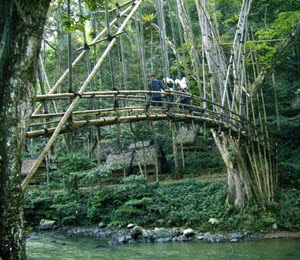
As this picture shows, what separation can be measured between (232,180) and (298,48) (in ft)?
22.9

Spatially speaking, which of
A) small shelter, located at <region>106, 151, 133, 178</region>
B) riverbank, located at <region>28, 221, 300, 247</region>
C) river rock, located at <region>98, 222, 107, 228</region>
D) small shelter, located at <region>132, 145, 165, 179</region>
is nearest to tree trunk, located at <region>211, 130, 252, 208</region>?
riverbank, located at <region>28, 221, 300, 247</region>

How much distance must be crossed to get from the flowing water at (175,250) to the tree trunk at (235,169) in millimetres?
1113

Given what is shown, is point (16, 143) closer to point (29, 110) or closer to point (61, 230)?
point (29, 110)

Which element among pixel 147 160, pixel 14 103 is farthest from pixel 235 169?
pixel 14 103

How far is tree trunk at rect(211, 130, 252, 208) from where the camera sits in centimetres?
879

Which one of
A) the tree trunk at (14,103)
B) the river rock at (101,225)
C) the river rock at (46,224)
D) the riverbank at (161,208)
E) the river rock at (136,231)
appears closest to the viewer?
the tree trunk at (14,103)

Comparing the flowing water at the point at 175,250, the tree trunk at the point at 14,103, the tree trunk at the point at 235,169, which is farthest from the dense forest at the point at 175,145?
the tree trunk at the point at 14,103

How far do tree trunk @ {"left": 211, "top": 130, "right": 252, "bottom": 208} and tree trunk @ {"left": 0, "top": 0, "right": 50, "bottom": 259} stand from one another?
260 inches

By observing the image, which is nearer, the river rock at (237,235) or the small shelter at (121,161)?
the river rock at (237,235)

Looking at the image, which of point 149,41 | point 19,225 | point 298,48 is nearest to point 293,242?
point 19,225

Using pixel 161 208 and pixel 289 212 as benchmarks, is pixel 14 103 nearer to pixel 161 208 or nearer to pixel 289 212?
pixel 289 212

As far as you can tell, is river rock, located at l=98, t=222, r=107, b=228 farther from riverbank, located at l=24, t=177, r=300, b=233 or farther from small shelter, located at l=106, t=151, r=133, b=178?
small shelter, located at l=106, t=151, r=133, b=178

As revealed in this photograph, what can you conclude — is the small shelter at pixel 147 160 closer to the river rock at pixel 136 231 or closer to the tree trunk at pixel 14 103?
the river rock at pixel 136 231

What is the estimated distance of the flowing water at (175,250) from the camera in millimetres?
7324
